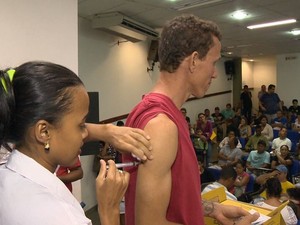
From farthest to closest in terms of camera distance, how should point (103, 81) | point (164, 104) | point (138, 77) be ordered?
point (138, 77), point (103, 81), point (164, 104)

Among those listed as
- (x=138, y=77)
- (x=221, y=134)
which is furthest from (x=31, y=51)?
(x=221, y=134)

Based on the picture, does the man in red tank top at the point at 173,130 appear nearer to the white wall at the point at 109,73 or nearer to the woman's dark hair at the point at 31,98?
the woman's dark hair at the point at 31,98

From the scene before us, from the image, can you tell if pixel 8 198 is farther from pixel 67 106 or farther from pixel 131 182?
pixel 131 182

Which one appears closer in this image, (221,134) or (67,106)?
(67,106)

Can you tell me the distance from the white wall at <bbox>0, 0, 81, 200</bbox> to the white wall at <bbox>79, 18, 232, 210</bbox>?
2856 millimetres

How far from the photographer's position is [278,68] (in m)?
11.9

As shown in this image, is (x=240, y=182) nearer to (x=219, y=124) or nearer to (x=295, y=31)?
(x=295, y=31)

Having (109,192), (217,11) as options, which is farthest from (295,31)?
(109,192)

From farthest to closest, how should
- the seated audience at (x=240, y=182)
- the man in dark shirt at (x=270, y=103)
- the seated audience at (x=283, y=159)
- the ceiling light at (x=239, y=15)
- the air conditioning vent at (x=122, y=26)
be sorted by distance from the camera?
the man in dark shirt at (x=270, y=103), the seated audience at (x=283, y=159), the ceiling light at (x=239, y=15), the air conditioning vent at (x=122, y=26), the seated audience at (x=240, y=182)

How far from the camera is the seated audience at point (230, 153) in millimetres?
6676

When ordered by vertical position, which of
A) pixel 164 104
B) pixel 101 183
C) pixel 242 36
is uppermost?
pixel 242 36

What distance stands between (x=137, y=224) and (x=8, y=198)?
418mm

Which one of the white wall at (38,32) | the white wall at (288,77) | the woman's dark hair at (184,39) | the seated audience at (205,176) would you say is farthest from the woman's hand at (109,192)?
the white wall at (288,77)

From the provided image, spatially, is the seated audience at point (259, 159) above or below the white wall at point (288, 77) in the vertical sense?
below
